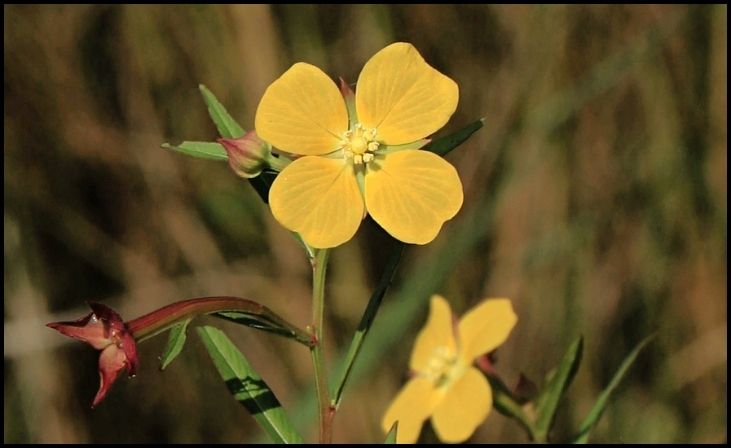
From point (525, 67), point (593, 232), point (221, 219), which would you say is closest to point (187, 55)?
point (221, 219)

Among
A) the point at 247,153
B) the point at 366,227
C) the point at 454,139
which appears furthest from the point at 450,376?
the point at 366,227

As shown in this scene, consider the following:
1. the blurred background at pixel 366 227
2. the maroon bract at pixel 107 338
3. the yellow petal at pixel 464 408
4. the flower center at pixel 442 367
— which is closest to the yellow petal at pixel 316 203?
the maroon bract at pixel 107 338

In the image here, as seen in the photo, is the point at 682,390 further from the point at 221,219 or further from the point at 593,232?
the point at 221,219

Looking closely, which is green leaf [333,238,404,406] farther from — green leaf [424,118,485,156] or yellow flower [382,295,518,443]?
yellow flower [382,295,518,443]

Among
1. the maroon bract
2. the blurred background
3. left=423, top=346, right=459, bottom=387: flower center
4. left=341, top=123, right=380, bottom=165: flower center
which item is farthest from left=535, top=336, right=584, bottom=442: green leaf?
the blurred background

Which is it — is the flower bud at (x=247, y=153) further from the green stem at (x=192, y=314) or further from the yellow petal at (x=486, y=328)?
the yellow petal at (x=486, y=328)
